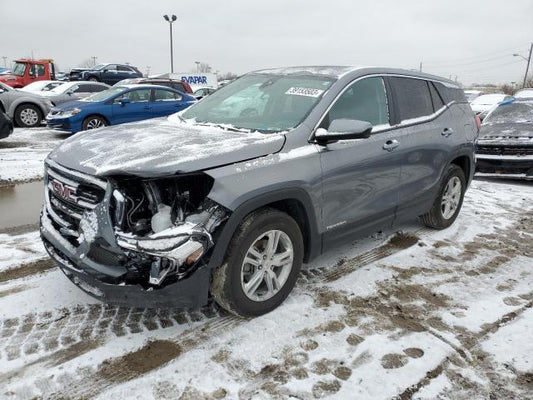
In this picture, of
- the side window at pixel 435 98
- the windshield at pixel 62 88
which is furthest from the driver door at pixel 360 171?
the windshield at pixel 62 88

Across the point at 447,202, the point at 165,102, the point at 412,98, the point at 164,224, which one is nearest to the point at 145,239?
the point at 164,224

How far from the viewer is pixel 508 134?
829cm

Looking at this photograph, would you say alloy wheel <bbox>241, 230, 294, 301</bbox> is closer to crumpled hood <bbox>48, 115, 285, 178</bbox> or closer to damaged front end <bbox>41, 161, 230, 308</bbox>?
damaged front end <bbox>41, 161, 230, 308</bbox>

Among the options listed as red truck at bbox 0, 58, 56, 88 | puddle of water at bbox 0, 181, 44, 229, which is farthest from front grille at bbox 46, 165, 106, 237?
red truck at bbox 0, 58, 56, 88

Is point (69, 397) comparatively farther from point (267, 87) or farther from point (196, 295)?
point (267, 87)

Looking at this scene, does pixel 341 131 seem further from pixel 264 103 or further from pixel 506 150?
pixel 506 150

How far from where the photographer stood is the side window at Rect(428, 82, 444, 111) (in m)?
4.79

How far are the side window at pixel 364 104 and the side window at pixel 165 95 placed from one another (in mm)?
9475

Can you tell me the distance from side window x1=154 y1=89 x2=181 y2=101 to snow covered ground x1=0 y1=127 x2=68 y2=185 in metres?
2.81

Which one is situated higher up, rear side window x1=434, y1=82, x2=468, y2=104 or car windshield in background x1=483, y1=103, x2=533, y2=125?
rear side window x1=434, y1=82, x2=468, y2=104

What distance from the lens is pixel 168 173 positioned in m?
2.64

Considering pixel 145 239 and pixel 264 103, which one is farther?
pixel 264 103

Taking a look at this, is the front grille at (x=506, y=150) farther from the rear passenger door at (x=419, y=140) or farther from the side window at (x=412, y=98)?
the side window at (x=412, y=98)

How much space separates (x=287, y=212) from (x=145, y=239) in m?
1.14
